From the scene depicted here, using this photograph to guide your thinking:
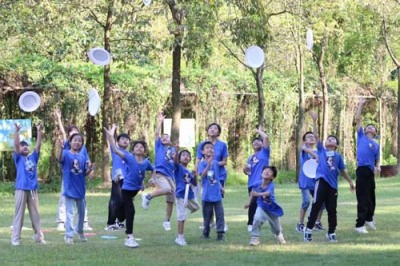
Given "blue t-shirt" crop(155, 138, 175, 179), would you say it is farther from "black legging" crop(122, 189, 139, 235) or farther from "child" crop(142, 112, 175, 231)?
"black legging" crop(122, 189, 139, 235)

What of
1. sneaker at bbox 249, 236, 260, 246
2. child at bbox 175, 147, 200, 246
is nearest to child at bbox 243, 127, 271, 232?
child at bbox 175, 147, 200, 246

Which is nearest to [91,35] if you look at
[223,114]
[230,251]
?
[223,114]

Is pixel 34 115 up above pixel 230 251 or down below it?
above

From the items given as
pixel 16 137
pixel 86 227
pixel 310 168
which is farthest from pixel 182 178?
pixel 16 137

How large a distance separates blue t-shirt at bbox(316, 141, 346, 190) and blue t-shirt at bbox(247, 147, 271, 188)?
1.01m

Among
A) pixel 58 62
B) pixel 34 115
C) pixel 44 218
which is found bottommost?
→ pixel 44 218

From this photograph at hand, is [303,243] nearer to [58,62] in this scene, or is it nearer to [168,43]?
[168,43]

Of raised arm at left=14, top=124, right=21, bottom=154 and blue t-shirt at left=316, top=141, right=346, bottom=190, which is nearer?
raised arm at left=14, top=124, right=21, bottom=154

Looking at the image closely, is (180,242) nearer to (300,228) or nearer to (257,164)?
(257,164)

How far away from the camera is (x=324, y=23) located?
89.4 feet

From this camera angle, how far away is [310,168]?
1323 centimetres

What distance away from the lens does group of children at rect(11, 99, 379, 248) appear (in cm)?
1173

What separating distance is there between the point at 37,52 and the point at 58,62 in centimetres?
74

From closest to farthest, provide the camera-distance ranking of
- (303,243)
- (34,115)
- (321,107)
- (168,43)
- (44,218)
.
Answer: (303,243) → (44,218) → (168,43) → (34,115) → (321,107)
